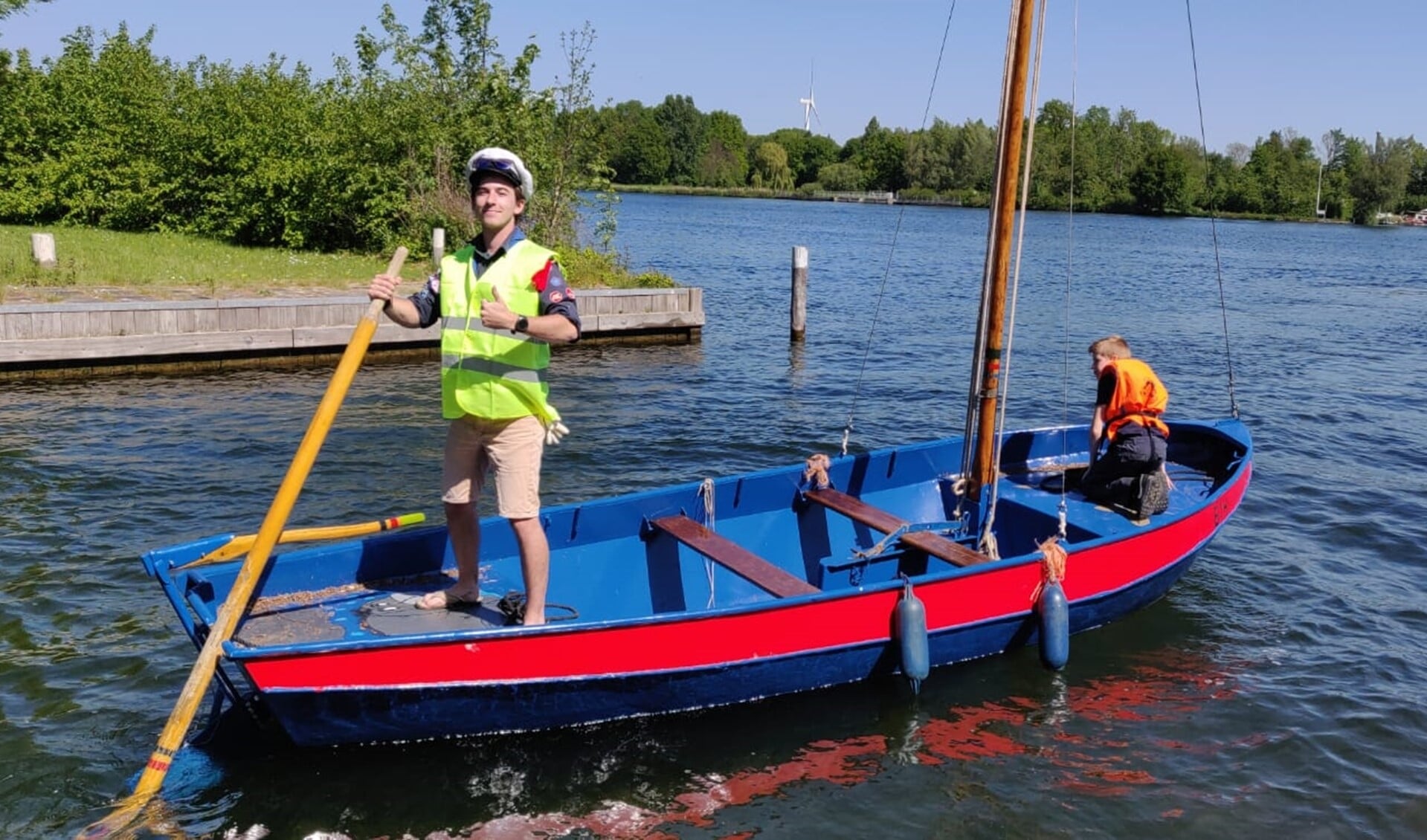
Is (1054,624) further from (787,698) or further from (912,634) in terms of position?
(787,698)

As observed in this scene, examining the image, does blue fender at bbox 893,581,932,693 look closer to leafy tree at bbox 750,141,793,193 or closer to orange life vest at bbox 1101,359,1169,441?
orange life vest at bbox 1101,359,1169,441

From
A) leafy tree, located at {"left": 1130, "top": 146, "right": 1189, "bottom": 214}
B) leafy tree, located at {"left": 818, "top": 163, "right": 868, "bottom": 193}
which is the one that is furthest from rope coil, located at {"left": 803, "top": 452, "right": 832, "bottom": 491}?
leafy tree, located at {"left": 818, "top": 163, "right": 868, "bottom": 193}

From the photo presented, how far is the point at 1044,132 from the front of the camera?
139375mm

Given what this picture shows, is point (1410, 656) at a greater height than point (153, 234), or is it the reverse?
point (153, 234)

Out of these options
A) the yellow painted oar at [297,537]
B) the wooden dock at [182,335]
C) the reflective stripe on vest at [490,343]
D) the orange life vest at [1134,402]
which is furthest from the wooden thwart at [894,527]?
the wooden dock at [182,335]

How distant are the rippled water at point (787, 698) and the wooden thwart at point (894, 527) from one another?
0.88 metres

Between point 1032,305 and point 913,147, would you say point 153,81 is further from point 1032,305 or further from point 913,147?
point 913,147

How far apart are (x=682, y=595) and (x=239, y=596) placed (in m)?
3.22

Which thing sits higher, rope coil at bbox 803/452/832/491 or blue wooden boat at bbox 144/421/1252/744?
rope coil at bbox 803/452/832/491

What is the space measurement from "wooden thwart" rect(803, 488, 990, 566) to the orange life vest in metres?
1.75

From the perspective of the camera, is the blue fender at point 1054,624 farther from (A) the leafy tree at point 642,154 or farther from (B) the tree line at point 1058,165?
(A) the leafy tree at point 642,154

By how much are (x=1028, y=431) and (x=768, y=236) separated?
161 feet

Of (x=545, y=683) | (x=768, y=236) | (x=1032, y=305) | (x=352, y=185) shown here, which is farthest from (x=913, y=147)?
(x=545, y=683)

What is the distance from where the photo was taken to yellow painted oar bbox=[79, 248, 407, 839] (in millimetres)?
5891
